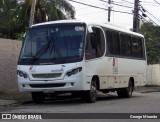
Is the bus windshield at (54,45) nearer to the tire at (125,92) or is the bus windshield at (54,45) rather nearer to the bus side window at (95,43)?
the bus side window at (95,43)

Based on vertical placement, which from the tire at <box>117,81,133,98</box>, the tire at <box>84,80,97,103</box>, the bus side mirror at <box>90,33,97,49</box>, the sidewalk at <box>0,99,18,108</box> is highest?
the bus side mirror at <box>90,33,97,49</box>

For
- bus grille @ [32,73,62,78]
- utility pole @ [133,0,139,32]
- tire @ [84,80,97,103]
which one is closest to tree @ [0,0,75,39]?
utility pole @ [133,0,139,32]

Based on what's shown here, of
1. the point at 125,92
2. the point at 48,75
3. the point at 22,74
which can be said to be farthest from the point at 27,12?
the point at 48,75

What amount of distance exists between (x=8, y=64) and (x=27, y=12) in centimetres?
1041

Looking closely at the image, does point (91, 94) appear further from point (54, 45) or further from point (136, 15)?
point (136, 15)

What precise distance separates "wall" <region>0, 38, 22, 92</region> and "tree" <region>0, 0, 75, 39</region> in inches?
316

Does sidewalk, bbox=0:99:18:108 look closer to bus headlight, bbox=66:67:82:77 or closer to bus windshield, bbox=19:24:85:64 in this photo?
bus windshield, bbox=19:24:85:64

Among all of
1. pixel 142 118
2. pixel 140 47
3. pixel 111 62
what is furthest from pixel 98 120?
pixel 140 47

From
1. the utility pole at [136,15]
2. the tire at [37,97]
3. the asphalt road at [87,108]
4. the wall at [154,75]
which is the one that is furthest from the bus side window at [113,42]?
the wall at [154,75]

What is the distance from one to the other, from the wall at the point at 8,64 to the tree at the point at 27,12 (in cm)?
802

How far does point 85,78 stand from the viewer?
1783 centimetres

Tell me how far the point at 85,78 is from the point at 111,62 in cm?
308

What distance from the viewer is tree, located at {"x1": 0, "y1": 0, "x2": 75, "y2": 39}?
31861 millimetres

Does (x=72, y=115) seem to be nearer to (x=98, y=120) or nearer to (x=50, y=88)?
(x=98, y=120)
